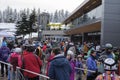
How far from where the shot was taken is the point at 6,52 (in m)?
16.8

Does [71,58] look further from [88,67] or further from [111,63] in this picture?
[111,63]

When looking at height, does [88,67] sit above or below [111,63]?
below

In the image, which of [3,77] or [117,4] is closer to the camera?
[3,77]

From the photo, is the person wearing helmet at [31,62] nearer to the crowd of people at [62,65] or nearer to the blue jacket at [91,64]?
the crowd of people at [62,65]

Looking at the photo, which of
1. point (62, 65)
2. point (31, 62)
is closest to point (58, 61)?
point (62, 65)

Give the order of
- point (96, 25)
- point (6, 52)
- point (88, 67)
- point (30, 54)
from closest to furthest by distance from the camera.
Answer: point (30, 54), point (88, 67), point (6, 52), point (96, 25)

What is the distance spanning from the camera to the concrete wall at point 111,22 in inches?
1206

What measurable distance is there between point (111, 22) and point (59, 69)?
23090 mm

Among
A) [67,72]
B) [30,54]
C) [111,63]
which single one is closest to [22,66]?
[30,54]


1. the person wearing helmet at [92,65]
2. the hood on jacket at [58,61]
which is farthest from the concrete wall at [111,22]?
the hood on jacket at [58,61]

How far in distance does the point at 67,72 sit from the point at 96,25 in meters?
26.7

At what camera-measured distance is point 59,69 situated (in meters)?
8.39

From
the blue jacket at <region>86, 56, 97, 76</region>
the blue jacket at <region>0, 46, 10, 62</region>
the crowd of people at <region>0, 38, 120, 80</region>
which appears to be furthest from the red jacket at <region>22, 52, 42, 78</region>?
the blue jacket at <region>0, 46, 10, 62</region>

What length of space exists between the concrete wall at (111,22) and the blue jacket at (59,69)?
73.7ft
